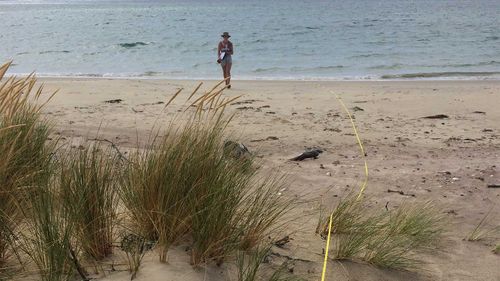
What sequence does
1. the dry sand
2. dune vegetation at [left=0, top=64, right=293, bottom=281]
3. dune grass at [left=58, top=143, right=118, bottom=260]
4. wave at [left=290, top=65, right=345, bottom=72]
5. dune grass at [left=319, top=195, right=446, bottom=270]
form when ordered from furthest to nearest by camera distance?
1. wave at [left=290, top=65, right=345, bottom=72]
2. the dry sand
3. dune grass at [left=319, top=195, right=446, bottom=270]
4. dune grass at [left=58, top=143, right=118, bottom=260]
5. dune vegetation at [left=0, top=64, right=293, bottom=281]

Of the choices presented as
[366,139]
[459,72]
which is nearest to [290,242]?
[366,139]

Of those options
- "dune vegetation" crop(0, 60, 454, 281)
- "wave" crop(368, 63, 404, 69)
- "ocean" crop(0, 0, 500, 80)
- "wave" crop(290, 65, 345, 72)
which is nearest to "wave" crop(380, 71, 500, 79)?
"ocean" crop(0, 0, 500, 80)

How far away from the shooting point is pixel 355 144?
6.95 m

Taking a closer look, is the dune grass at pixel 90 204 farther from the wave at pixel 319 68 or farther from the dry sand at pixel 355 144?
the wave at pixel 319 68

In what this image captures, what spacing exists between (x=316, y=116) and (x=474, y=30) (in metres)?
25.6

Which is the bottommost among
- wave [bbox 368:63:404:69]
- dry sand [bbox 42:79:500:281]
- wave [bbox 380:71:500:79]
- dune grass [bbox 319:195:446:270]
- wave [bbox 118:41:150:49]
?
wave [bbox 118:41:150:49]

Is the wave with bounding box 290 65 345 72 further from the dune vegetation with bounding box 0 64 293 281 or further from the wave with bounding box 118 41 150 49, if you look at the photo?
the dune vegetation with bounding box 0 64 293 281

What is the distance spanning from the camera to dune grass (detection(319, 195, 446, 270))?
323cm

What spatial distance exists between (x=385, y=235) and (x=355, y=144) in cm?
364

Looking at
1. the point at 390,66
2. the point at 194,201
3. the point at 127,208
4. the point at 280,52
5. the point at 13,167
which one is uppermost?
the point at 13,167

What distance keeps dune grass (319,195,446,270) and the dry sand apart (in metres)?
0.08

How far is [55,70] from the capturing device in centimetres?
2059

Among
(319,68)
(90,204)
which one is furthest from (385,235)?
(319,68)

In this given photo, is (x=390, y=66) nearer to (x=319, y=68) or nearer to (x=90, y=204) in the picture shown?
(x=319, y=68)
